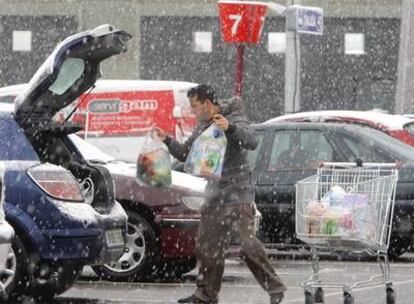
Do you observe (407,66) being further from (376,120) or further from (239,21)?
(376,120)

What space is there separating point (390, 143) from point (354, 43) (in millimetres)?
20455

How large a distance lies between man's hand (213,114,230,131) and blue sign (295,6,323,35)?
533 inches

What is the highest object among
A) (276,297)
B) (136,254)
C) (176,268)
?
(276,297)

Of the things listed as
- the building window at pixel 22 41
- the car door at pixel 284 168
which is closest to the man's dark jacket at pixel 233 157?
the car door at pixel 284 168

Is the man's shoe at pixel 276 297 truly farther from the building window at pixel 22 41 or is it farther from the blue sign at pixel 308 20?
the building window at pixel 22 41

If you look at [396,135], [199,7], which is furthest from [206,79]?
[396,135]

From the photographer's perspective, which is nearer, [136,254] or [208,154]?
[208,154]

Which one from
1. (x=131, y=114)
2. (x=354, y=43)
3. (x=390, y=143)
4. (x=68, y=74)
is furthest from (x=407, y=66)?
(x=68, y=74)

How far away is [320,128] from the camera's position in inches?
612

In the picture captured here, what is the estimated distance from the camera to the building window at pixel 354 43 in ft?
117

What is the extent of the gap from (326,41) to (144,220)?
23.6 m

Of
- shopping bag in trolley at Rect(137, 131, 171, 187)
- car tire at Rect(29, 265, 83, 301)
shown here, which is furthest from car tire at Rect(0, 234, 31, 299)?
shopping bag in trolley at Rect(137, 131, 171, 187)

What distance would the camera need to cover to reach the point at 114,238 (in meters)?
10.9

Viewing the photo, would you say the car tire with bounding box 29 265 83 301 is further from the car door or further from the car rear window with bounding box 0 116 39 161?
the car door
